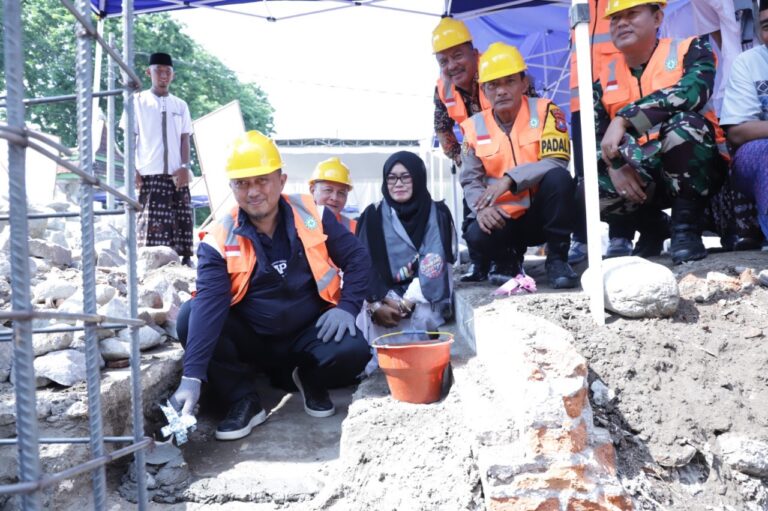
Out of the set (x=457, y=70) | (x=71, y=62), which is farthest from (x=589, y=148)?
(x=71, y=62)

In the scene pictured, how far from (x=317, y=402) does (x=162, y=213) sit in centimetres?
310

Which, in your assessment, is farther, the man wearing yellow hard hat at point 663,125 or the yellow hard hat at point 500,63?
the yellow hard hat at point 500,63

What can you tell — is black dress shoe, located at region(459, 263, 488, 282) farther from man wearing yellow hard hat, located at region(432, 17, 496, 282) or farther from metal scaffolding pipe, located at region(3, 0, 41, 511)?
metal scaffolding pipe, located at region(3, 0, 41, 511)

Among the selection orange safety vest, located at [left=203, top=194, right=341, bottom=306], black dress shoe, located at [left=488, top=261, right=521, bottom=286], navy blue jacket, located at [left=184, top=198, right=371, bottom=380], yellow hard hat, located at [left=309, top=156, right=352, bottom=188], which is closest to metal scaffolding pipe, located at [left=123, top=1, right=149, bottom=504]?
navy blue jacket, located at [left=184, top=198, right=371, bottom=380]

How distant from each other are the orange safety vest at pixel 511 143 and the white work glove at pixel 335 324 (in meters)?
1.08

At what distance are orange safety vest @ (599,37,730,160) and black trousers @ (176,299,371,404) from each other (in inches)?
73.1

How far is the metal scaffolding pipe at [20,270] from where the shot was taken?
3.83 ft

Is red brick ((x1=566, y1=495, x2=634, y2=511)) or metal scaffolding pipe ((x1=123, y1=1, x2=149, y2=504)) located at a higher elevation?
metal scaffolding pipe ((x1=123, y1=1, x2=149, y2=504))

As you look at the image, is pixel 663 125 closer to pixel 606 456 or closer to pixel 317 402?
pixel 606 456

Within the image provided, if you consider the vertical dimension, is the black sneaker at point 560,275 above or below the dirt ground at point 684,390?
above

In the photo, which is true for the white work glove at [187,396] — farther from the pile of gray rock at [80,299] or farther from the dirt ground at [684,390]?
the dirt ground at [684,390]

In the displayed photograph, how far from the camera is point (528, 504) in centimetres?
195

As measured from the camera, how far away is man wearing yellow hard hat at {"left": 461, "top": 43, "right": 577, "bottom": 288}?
358 cm

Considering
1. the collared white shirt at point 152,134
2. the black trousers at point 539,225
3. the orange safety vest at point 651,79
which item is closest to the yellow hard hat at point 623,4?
the orange safety vest at point 651,79
